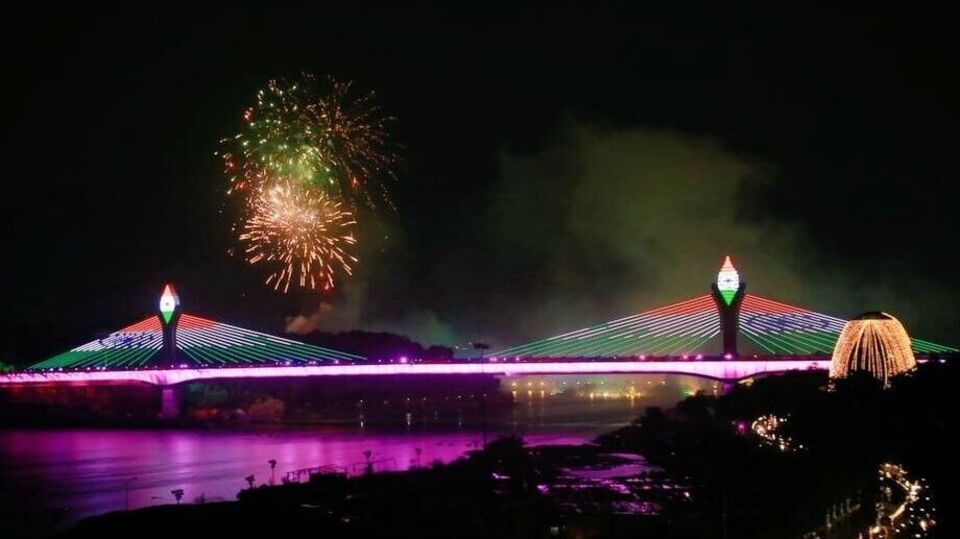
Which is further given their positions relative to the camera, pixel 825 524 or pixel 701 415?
pixel 701 415

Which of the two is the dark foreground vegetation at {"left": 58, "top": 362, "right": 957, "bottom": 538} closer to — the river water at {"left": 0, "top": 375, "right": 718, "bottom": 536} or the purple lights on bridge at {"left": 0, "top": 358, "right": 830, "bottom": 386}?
the river water at {"left": 0, "top": 375, "right": 718, "bottom": 536}

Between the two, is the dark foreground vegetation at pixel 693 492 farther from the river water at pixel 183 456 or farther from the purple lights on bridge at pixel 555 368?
the purple lights on bridge at pixel 555 368

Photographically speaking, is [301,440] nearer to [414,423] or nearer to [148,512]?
[414,423]

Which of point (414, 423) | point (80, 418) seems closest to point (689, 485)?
point (414, 423)

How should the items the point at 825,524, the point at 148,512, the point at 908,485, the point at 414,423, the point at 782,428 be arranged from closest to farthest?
the point at 148,512
the point at 825,524
the point at 908,485
the point at 782,428
the point at 414,423

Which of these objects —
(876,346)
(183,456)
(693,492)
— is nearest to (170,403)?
(183,456)

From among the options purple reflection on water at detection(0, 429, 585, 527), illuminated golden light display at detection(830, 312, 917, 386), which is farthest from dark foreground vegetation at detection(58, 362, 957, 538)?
purple reflection on water at detection(0, 429, 585, 527)
